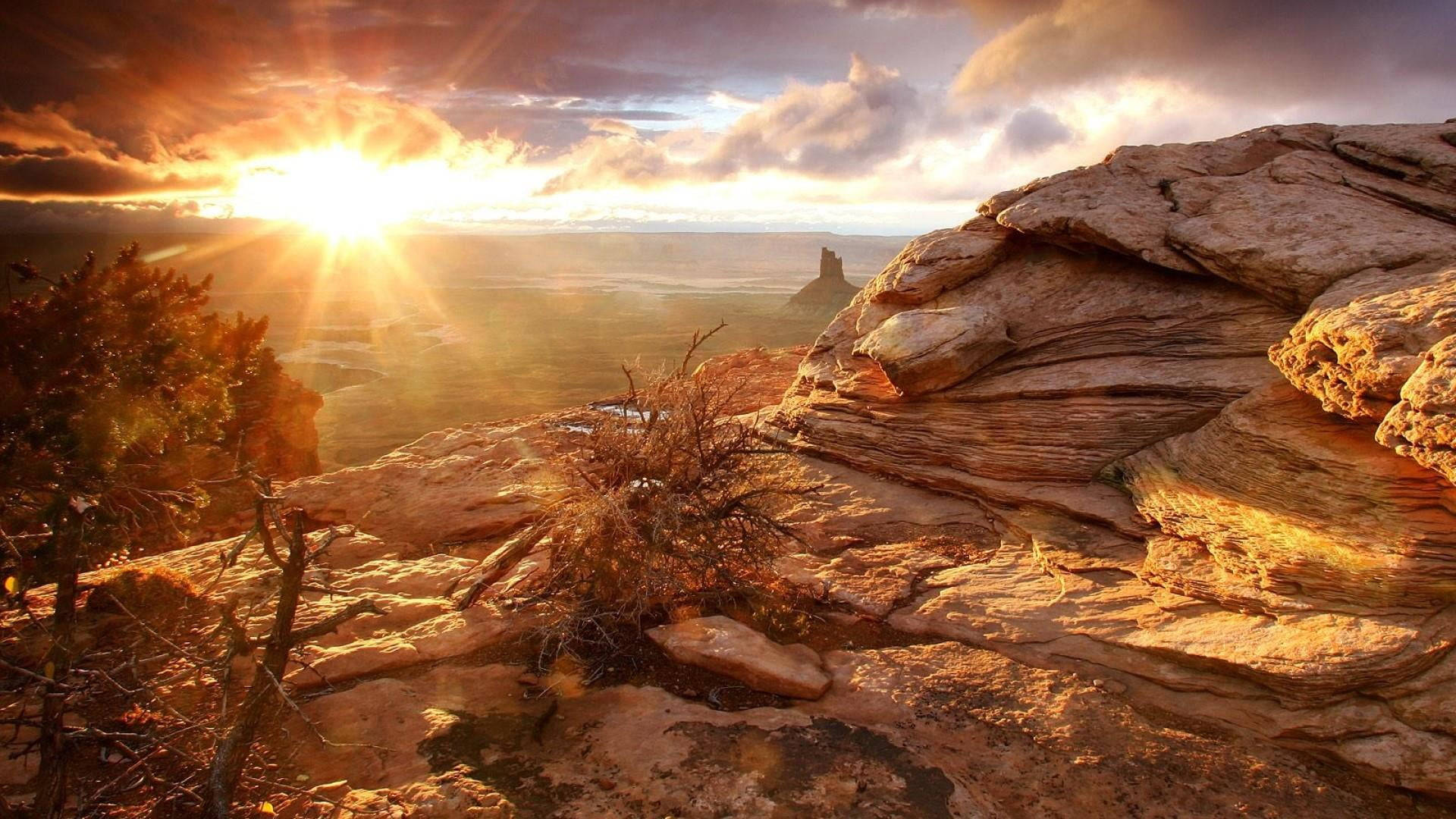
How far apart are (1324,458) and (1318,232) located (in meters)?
3.26

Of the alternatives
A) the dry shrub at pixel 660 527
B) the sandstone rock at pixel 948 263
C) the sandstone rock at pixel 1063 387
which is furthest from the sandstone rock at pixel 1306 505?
the sandstone rock at pixel 948 263

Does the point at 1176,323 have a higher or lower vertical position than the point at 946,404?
higher

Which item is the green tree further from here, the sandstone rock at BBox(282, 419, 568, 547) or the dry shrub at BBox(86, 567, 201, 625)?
the sandstone rock at BBox(282, 419, 568, 547)

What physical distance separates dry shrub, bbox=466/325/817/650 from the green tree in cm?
477

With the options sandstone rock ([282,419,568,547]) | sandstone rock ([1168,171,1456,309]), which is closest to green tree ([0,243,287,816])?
sandstone rock ([282,419,568,547])

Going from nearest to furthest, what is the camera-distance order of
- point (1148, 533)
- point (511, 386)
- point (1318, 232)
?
1. point (1148, 533)
2. point (1318, 232)
3. point (511, 386)

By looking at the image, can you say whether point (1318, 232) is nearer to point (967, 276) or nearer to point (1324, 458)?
point (1324, 458)

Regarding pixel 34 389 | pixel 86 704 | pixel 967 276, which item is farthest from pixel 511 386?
pixel 86 704

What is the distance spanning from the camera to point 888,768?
15.3 ft

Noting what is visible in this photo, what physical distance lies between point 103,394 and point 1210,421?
15.3 m

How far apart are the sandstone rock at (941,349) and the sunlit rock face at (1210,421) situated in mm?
46

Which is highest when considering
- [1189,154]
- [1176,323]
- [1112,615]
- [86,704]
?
[1189,154]

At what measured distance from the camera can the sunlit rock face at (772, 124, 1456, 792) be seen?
17.0 ft

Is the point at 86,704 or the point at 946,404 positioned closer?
the point at 86,704
